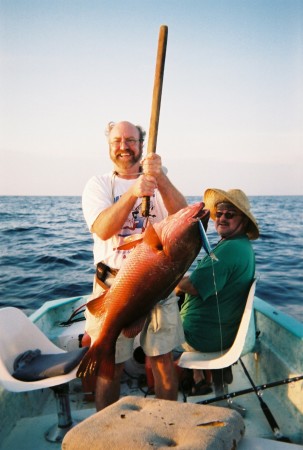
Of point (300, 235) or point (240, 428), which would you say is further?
point (300, 235)

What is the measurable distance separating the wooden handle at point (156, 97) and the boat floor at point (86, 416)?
2274 millimetres

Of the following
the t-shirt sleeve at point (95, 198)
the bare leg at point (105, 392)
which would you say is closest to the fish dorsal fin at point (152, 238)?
the t-shirt sleeve at point (95, 198)

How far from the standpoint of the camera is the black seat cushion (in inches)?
113

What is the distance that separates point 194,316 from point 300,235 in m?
19.0

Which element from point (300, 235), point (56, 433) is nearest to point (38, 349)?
point (56, 433)

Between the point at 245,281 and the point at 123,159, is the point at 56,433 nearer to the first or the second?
the point at 245,281

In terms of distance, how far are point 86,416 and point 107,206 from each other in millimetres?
2121

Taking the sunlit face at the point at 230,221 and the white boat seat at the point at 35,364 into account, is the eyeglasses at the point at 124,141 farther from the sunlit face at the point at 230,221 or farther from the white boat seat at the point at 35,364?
the white boat seat at the point at 35,364

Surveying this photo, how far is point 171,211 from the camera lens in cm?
298

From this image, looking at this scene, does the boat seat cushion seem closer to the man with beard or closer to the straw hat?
the man with beard

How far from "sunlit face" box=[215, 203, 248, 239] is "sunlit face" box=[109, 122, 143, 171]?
3.82 feet

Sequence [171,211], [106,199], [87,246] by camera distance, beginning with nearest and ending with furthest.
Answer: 1. [171,211]
2. [106,199]
3. [87,246]

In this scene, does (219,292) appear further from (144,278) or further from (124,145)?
(124,145)

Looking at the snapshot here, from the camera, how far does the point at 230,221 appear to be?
12.8 ft
